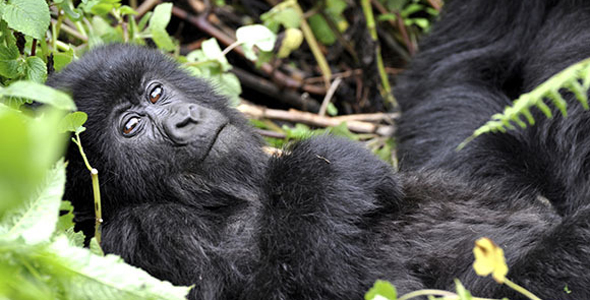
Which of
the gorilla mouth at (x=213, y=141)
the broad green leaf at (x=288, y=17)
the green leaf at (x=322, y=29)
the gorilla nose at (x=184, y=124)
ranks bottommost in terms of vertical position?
the green leaf at (x=322, y=29)

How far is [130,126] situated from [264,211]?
514 mm

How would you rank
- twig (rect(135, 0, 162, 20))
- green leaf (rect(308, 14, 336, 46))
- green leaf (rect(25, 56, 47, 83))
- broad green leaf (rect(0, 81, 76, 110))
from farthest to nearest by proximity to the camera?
green leaf (rect(308, 14, 336, 46)), twig (rect(135, 0, 162, 20)), green leaf (rect(25, 56, 47, 83)), broad green leaf (rect(0, 81, 76, 110))

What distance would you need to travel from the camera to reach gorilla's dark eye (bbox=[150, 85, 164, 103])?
98.7 inches

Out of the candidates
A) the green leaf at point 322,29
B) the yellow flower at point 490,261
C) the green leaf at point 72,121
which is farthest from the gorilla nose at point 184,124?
the green leaf at point 322,29

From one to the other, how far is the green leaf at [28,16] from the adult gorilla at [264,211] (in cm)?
22

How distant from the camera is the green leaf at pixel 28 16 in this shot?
221cm

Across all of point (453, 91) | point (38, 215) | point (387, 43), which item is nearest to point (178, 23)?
point (387, 43)

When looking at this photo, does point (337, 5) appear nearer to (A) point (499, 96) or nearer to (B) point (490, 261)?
(A) point (499, 96)

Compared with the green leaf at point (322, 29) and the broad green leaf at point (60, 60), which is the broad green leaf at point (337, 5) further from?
the broad green leaf at point (60, 60)

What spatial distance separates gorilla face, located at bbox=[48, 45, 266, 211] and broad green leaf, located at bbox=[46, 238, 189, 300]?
0.84m

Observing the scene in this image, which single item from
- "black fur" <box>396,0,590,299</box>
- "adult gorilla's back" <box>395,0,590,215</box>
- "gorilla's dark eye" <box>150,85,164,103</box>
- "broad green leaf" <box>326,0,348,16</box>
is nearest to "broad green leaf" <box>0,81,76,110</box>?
"gorilla's dark eye" <box>150,85,164,103</box>

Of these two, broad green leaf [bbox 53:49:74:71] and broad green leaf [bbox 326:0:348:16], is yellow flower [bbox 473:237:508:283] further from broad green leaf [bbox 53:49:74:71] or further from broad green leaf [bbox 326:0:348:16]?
broad green leaf [bbox 326:0:348:16]

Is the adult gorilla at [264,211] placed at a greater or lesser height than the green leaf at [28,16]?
lesser

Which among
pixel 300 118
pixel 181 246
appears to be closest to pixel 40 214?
pixel 181 246
